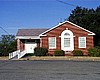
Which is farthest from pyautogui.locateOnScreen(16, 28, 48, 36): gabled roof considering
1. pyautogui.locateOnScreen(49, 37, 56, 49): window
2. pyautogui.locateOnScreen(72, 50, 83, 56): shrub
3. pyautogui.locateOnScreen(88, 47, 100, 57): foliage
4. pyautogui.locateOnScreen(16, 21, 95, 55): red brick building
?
pyautogui.locateOnScreen(88, 47, 100, 57): foliage

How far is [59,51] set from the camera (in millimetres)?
43562

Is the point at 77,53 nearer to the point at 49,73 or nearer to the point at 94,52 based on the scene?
the point at 94,52

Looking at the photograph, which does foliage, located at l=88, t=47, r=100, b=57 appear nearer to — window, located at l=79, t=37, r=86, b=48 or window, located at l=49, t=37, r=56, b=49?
window, located at l=79, t=37, r=86, b=48

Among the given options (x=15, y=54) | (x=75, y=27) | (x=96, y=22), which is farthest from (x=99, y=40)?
(x=15, y=54)

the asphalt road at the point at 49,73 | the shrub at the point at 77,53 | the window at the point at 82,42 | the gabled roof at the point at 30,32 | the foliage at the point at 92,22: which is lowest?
the asphalt road at the point at 49,73

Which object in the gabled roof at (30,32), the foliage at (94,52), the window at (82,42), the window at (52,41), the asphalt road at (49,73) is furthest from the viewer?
the gabled roof at (30,32)

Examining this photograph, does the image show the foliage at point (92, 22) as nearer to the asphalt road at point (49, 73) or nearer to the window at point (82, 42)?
the window at point (82, 42)

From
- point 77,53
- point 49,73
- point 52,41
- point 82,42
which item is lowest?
point 49,73

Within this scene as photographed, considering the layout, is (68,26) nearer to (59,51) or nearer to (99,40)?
(59,51)

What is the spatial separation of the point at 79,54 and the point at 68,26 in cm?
472

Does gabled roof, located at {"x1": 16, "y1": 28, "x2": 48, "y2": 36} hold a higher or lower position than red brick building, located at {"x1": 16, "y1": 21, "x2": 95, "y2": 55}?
higher

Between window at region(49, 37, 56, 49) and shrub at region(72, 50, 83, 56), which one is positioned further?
window at region(49, 37, 56, 49)

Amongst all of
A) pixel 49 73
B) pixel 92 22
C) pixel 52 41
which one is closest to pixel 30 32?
pixel 52 41

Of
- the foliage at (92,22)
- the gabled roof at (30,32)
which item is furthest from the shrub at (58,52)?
the foliage at (92,22)
